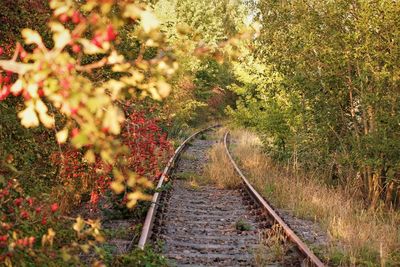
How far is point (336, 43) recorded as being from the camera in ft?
35.1

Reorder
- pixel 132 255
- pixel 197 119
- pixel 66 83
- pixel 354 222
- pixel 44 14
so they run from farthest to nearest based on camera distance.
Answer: pixel 197 119
pixel 354 222
pixel 44 14
pixel 132 255
pixel 66 83

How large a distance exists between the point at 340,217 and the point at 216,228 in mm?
2016

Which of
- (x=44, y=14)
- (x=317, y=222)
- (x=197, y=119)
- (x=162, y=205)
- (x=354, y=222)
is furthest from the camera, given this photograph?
(x=197, y=119)

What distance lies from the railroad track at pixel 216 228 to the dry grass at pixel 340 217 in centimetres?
51

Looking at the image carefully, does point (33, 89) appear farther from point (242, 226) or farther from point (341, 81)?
point (341, 81)

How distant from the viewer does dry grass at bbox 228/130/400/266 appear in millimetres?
6520

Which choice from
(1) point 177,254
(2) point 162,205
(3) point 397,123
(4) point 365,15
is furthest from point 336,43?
(1) point 177,254

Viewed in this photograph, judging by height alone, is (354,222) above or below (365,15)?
below

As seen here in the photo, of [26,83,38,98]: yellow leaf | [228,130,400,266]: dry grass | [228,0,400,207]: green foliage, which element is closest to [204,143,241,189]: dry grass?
[228,130,400,266]: dry grass

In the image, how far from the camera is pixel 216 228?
8508 millimetres

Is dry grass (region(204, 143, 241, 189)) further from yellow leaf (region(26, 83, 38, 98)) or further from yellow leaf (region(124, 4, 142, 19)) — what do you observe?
yellow leaf (region(124, 4, 142, 19))

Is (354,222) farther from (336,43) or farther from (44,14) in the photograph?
(44,14)

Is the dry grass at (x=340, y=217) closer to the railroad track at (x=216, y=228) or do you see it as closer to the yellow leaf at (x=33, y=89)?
the railroad track at (x=216, y=228)

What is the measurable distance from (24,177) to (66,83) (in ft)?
13.1
